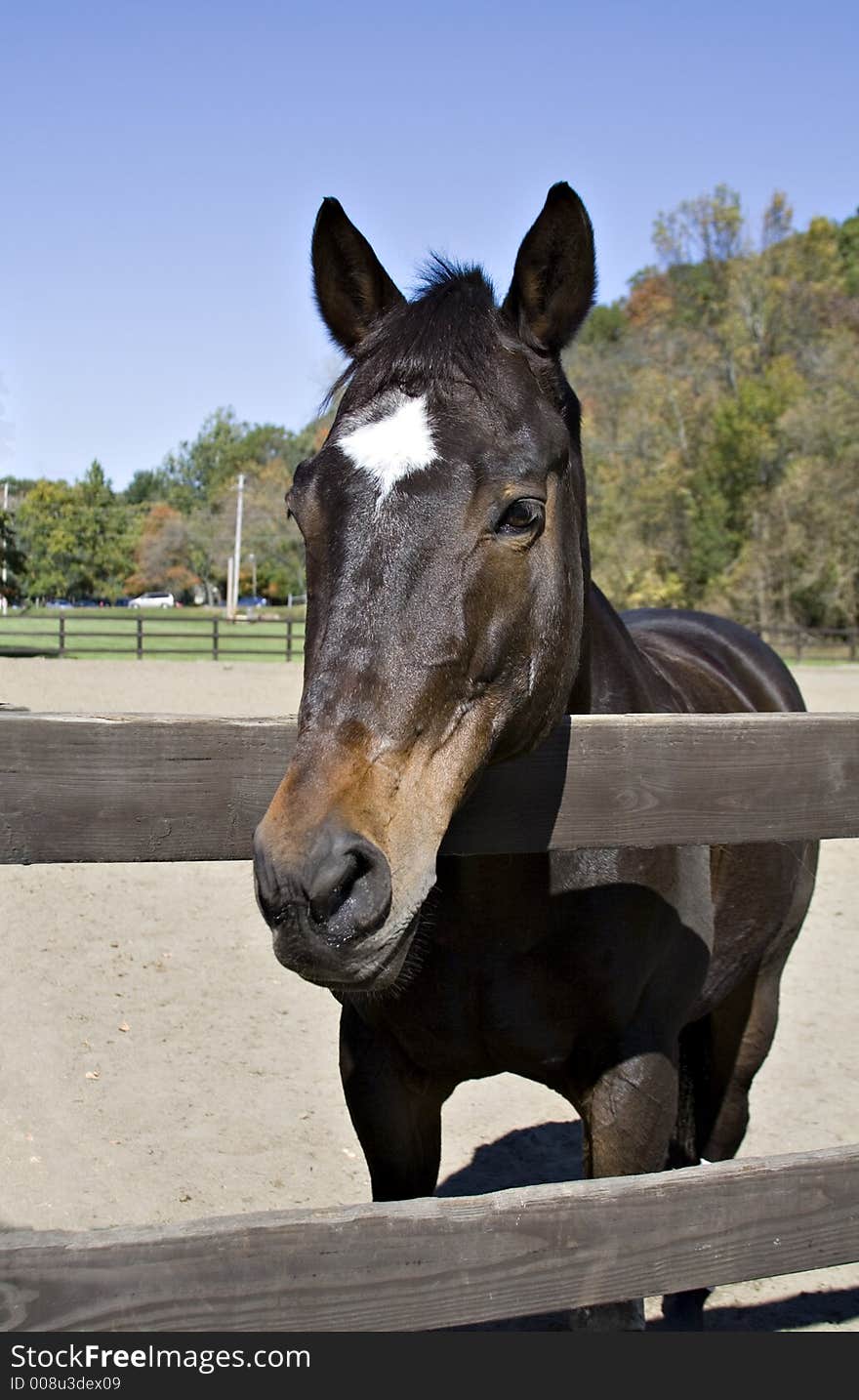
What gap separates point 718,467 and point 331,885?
44.7 metres

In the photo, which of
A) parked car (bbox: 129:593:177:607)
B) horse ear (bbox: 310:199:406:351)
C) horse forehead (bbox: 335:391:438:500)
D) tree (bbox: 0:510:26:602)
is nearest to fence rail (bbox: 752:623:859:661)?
tree (bbox: 0:510:26:602)

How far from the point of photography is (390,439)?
2.11 metres

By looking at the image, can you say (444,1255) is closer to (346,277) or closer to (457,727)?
(457,727)

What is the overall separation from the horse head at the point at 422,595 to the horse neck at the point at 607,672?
370 millimetres

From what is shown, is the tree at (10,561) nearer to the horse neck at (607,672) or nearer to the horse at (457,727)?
the horse neck at (607,672)

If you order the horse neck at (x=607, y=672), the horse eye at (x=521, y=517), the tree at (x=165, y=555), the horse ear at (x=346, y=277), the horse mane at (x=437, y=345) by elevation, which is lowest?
the horse neck at (x=607, y=672)

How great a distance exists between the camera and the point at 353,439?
2.14 meters

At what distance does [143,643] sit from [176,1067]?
2689 centimetres

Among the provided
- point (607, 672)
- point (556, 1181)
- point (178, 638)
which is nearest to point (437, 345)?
point (607, 672)

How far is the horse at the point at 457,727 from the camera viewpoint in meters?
1.85

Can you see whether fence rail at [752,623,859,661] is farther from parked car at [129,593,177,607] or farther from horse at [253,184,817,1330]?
horse at [253,184,817,1330]

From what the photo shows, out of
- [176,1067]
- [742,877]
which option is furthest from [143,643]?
[742,877]

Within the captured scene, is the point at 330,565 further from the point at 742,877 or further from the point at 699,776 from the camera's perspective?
the point at 742,877

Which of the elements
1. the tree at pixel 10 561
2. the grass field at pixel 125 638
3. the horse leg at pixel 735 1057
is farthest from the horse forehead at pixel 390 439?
the grass field at pixel 125 638
